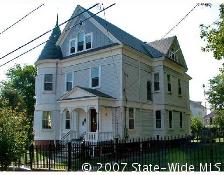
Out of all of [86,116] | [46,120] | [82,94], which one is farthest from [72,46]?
[86,116]

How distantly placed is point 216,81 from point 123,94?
3845cm

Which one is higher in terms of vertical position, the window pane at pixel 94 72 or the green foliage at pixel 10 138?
→ the window pane at pixel 94 72

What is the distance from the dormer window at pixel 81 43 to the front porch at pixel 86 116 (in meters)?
4.46

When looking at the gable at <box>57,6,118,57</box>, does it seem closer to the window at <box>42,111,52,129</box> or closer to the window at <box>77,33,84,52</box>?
the window at <box>77,33,84,52</box>

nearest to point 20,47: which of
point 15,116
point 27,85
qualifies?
point 15,116

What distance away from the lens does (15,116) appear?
1555cm

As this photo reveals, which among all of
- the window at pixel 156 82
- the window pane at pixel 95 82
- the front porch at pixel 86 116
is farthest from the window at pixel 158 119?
the window pane at pixel 95 82

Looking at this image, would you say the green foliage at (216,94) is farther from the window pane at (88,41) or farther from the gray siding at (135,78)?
the window pane at (88,41)

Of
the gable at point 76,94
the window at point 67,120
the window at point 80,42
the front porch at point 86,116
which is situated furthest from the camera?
the window at point 80,42

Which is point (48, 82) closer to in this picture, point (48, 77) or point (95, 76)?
point (48, 77)

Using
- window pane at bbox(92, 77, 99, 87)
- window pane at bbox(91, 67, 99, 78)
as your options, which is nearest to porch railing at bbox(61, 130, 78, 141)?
window pane at bbox(92, 77, 99, 87)

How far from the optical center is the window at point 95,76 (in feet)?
82.3

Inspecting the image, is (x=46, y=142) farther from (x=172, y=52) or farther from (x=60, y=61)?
(x=172, y=52)

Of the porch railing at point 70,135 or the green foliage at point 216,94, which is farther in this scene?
the green foliage at point 216,94
